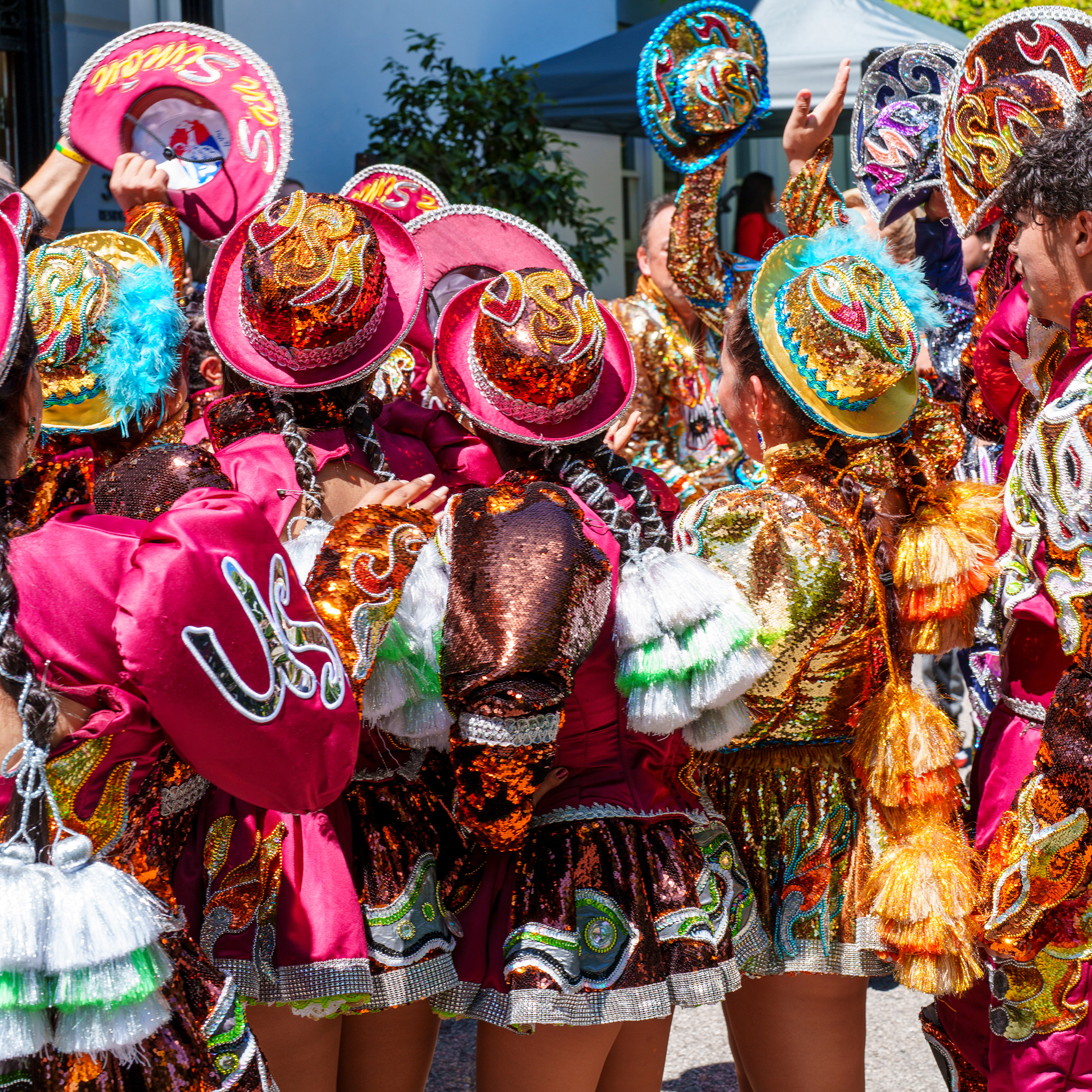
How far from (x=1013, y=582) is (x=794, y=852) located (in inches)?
23.7

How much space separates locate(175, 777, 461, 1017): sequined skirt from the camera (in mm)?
1822

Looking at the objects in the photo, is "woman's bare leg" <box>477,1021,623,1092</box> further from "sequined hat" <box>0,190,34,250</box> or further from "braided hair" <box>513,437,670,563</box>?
"sequined hat" <box>0,190,34,250</box>

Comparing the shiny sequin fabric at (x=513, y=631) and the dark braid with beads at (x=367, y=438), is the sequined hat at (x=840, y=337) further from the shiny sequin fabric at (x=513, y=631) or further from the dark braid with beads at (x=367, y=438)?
the dark braid with beads at (x=367, y=438)

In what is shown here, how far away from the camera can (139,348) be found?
242cm

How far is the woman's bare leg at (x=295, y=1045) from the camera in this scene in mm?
1927

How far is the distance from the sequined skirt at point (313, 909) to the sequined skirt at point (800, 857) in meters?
0.56

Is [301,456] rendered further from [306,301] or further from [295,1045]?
[295,1045]

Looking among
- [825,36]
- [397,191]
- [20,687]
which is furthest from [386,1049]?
[825,36]

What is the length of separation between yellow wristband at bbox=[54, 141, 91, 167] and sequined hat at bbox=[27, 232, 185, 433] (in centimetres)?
103

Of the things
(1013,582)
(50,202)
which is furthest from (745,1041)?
(50,202)

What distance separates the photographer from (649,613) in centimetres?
187

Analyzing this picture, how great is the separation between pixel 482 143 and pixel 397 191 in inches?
132

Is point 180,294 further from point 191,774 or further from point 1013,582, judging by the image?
point 1013,582

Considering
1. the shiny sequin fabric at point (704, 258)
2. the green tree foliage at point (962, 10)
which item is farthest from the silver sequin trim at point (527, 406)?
the green tree foliage at point (962, 10)
